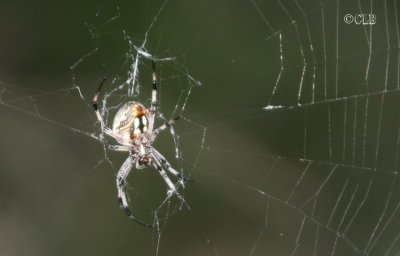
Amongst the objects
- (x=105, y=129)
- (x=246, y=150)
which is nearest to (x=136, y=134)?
(x=105, y=129)

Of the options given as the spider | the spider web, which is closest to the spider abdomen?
the spider

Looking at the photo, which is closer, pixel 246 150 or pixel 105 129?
pixel 105 129

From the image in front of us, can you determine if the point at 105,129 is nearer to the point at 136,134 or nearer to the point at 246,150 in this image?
the point at 136,134

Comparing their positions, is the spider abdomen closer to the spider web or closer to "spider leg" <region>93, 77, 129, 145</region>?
"spider leg" <region>93, 77, 129, 145</region>

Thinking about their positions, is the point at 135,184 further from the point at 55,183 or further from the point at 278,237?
the point at 278,237

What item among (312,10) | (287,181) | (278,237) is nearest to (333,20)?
(312,10)

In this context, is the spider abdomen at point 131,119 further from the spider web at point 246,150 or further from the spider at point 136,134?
the spider web at point 246,150

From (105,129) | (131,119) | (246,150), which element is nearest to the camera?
(131,119)

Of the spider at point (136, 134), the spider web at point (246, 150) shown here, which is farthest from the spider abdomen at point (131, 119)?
the spider web at point (246, 150)
